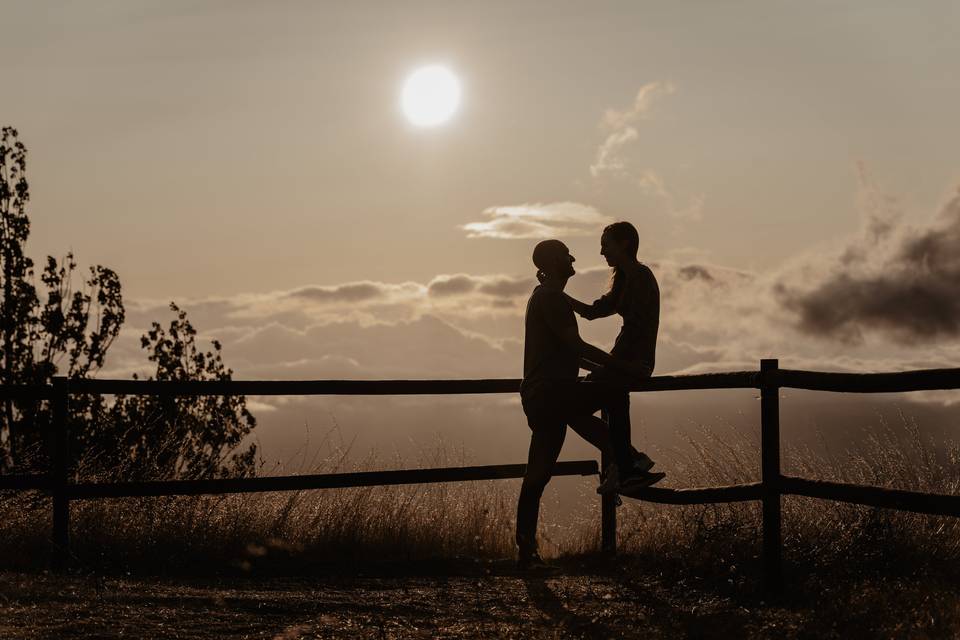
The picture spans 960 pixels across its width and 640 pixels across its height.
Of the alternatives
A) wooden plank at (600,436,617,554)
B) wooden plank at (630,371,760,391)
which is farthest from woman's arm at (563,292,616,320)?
wooden plank at (600,436,617,554)

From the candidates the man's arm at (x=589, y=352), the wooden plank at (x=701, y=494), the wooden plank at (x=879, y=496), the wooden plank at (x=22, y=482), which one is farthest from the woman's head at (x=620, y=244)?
the wooden plank at (x=22, y=482)

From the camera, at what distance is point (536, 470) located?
8695 millimetres

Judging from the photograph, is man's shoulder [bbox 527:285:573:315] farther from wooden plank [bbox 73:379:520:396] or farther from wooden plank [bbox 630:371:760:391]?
wooden plank [bbox 73:379:520:396]

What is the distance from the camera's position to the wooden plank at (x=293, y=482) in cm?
903

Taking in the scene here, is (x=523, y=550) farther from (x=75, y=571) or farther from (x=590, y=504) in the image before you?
(x=75, y=571)

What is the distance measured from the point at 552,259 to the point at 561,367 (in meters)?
0.83

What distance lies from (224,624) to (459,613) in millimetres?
1573

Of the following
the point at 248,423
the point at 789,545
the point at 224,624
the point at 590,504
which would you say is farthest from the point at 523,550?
the point at 248,423

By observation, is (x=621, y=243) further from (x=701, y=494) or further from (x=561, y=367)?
(x=701, y=494)

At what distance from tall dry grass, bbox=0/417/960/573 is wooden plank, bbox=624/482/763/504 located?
455 millimetres

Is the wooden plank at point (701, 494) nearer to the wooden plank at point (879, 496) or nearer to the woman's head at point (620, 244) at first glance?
the wooden plank at point (879, 496)

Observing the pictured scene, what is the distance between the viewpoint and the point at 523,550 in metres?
8.87

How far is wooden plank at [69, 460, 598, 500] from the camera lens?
9.03 m

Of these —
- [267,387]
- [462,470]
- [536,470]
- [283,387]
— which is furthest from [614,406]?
[267,387]
